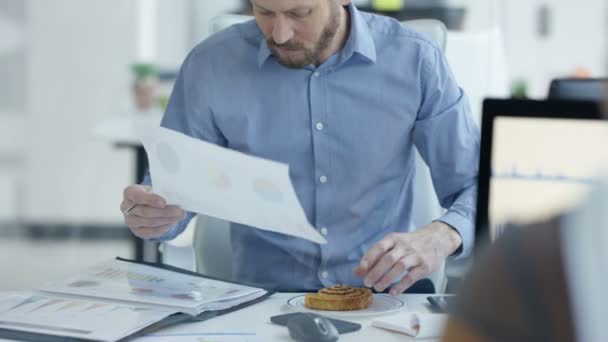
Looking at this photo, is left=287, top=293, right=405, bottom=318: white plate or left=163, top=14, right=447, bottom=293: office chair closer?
left=287, top=293, right=405, bottom=318: white plate

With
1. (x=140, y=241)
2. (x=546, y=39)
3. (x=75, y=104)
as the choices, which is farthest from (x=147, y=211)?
(x=75, y=104)

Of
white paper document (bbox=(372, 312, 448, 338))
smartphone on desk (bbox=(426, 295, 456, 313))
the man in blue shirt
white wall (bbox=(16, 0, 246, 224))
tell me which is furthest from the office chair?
white wall (bbox=(16, 0, 246, 224))

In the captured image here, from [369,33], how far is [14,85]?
338cm

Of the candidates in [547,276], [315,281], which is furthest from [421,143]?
[547,276]

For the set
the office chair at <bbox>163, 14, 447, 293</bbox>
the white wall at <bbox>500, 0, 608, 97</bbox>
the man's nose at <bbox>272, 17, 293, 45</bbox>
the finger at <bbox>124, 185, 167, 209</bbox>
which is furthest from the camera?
the white wall at <bbox>500, 0, 608, 97</bbox>

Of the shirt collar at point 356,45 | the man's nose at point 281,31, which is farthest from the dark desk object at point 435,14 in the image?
the man's nose at point 281,31

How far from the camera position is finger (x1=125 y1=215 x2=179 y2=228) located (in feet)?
4.79

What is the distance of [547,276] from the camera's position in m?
0.35

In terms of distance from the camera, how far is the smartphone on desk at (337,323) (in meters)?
1.20

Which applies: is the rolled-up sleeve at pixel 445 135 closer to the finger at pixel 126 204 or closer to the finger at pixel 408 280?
the finger at pixel 408 280

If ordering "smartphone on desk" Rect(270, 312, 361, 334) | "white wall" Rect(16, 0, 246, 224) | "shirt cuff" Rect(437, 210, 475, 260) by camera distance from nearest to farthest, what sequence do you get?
1. "smartphone on desk" Rect(270, 312, 361, 334)
2. "shirt cuff" Rect(437, 210, 475, 260)
3. "white wall" Rect(16, 0, 246, 224)

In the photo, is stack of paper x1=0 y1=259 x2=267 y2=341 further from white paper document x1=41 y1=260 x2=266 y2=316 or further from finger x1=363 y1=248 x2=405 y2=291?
finger x1=363 y1=248 x2=405 y2=291

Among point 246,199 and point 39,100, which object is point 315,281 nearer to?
point 246,199

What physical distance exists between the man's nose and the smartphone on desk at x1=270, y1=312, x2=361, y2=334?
23.0 inches
